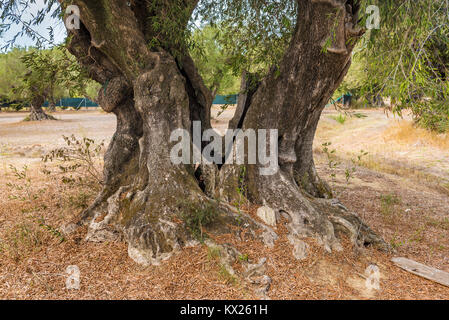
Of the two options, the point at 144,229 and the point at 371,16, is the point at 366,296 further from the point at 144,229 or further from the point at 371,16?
the point at 371,16

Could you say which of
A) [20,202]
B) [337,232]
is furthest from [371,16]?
A: [20,202]

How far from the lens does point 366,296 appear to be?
140 inches

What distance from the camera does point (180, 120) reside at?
4.79m

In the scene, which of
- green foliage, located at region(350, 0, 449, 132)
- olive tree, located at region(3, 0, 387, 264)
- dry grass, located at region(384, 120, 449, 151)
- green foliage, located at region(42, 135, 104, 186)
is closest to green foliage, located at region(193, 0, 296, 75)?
olive tree, located at region(3, 0, 387, 264)

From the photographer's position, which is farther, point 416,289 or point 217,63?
point 217,63

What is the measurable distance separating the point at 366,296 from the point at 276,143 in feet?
7.96

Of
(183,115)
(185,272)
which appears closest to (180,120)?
(183,115)

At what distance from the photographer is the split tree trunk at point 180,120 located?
4.20m

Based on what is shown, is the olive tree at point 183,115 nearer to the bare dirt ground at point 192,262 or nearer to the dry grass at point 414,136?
the bare dirt ground at point 192,262

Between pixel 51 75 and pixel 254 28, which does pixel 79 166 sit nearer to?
pixel 51 75

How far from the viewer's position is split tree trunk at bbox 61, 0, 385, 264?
13.8 ft

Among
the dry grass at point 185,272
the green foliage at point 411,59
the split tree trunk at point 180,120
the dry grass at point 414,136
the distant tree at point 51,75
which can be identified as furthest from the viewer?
the dry grass at point 414,136

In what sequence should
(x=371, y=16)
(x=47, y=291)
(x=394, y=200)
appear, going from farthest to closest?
1. (x=394, y=200)
2. (x=47, y=291)
3. (x=371, y=16)

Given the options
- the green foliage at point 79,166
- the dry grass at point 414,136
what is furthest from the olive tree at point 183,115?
the dry grass at point 414,136
